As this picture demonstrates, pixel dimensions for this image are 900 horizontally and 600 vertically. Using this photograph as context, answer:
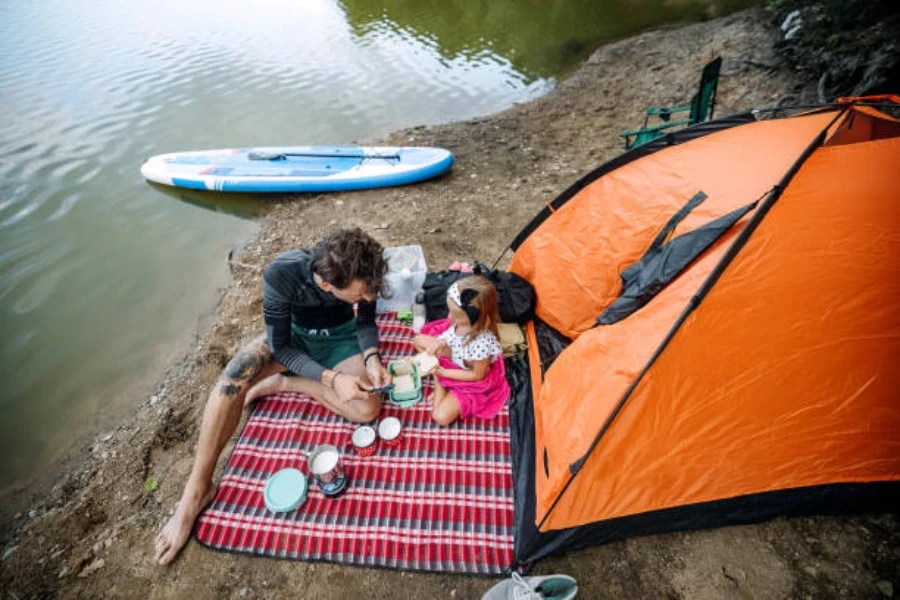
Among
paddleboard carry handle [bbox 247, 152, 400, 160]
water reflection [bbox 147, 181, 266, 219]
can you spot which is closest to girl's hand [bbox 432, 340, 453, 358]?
paddleboard carry handle [bbox 247, 152, 400, 160]

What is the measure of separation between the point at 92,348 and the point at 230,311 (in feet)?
6.22

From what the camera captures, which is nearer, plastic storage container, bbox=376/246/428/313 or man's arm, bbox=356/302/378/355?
man's arm, bbox=356/302/378/355

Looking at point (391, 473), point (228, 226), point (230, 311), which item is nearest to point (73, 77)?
point (228, 226)

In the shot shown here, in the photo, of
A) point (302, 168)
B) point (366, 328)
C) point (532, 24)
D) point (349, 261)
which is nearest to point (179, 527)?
point (366, 328)

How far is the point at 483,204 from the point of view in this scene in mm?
6762

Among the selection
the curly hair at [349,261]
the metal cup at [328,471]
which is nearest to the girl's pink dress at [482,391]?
the metal cup at [328,471]

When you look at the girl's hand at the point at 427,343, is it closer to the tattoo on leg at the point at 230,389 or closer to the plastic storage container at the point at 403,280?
the plastic storage container at the point at 403,280

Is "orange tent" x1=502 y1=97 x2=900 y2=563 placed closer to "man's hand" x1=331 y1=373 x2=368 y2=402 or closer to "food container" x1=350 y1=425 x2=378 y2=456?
"food container" x1=350 y1=425 x2=378 y2=456

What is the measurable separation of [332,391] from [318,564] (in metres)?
1.26

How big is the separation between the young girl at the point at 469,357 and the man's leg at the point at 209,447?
1481 mm

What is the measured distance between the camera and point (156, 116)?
11.2 meters

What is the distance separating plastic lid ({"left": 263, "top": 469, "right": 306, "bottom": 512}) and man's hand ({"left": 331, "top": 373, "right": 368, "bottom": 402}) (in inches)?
25.8

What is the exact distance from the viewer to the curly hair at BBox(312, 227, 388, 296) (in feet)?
9.55

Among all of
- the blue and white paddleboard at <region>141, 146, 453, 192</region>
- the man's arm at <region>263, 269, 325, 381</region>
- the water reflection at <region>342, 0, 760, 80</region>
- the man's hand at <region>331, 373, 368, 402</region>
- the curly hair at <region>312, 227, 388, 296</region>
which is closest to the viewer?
the curly hair at <region>312, 227, 388, 296</region>
